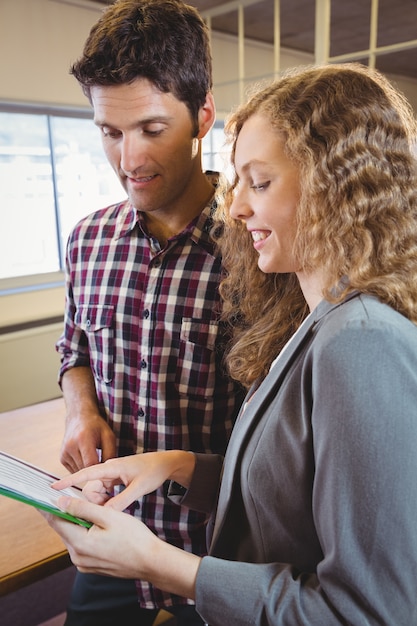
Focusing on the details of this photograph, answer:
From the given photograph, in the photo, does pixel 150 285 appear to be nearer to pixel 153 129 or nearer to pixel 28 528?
pixel 153 129

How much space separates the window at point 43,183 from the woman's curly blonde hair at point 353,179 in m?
3.18

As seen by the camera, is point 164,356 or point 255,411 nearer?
point 255,411

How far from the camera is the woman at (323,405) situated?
2.11 ft

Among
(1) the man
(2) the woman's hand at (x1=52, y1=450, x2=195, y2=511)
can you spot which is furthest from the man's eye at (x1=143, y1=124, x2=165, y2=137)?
(2) the woman's hand at (x1=52, y1=450, x2=195, y2=511)

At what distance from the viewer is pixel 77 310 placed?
4.50 ft

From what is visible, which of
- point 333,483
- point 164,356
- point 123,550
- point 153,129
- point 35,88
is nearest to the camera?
point 333,483

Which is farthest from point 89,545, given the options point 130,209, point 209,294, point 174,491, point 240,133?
point 130,209

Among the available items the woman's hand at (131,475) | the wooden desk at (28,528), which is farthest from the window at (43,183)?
the woman's hand at (131,475)

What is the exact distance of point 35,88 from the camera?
343cm

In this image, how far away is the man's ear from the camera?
1.19 metres

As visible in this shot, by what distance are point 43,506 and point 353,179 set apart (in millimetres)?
645

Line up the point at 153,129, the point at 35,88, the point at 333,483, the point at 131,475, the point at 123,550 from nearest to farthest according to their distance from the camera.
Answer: the point at 333,483, the point at 123,550, the point at 131,475, the point at 153,129, the point at 35,88

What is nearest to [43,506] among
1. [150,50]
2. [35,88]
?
[150,50]

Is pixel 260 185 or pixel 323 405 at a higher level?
pixel 260 185
